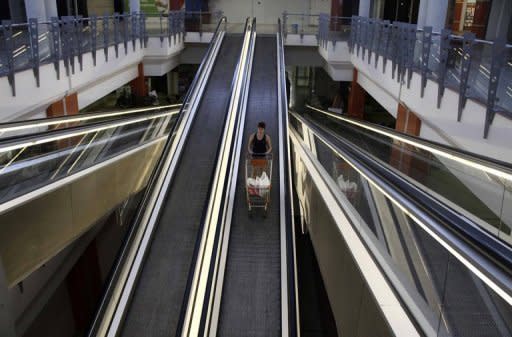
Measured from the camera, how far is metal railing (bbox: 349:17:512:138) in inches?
257

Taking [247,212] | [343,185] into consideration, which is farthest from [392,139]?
[247,212]

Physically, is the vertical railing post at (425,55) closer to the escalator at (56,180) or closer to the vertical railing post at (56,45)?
the escalator at (56,180)

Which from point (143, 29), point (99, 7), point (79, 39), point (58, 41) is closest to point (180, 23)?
point (143, 29)

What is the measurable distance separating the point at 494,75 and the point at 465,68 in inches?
41.2

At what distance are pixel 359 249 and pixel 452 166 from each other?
1.26m

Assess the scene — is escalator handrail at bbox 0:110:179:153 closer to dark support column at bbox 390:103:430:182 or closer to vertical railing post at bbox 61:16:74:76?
vertical railing post at bbox 61:16:74:76

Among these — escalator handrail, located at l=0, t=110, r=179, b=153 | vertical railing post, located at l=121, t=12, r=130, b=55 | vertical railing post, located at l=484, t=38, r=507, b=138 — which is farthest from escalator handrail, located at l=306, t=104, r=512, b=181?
vertical railing post, located at l=121, t=12, r=130, b=55

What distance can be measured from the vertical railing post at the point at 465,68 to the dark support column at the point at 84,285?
8126 millimetres

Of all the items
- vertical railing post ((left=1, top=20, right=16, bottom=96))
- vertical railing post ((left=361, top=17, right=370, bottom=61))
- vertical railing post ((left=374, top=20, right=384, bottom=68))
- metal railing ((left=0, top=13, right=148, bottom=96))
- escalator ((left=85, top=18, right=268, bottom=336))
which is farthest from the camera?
vertical railing post ((left=361, top=17, right=370, bottom=61))

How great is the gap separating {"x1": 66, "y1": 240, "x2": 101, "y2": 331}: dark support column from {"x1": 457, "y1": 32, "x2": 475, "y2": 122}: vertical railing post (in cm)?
813

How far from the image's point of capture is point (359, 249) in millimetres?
5301

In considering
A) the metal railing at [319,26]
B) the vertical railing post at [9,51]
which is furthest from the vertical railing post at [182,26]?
the vertical railing post at [9,51]

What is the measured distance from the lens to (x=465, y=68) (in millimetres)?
7613

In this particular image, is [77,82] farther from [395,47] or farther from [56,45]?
[395,47]
